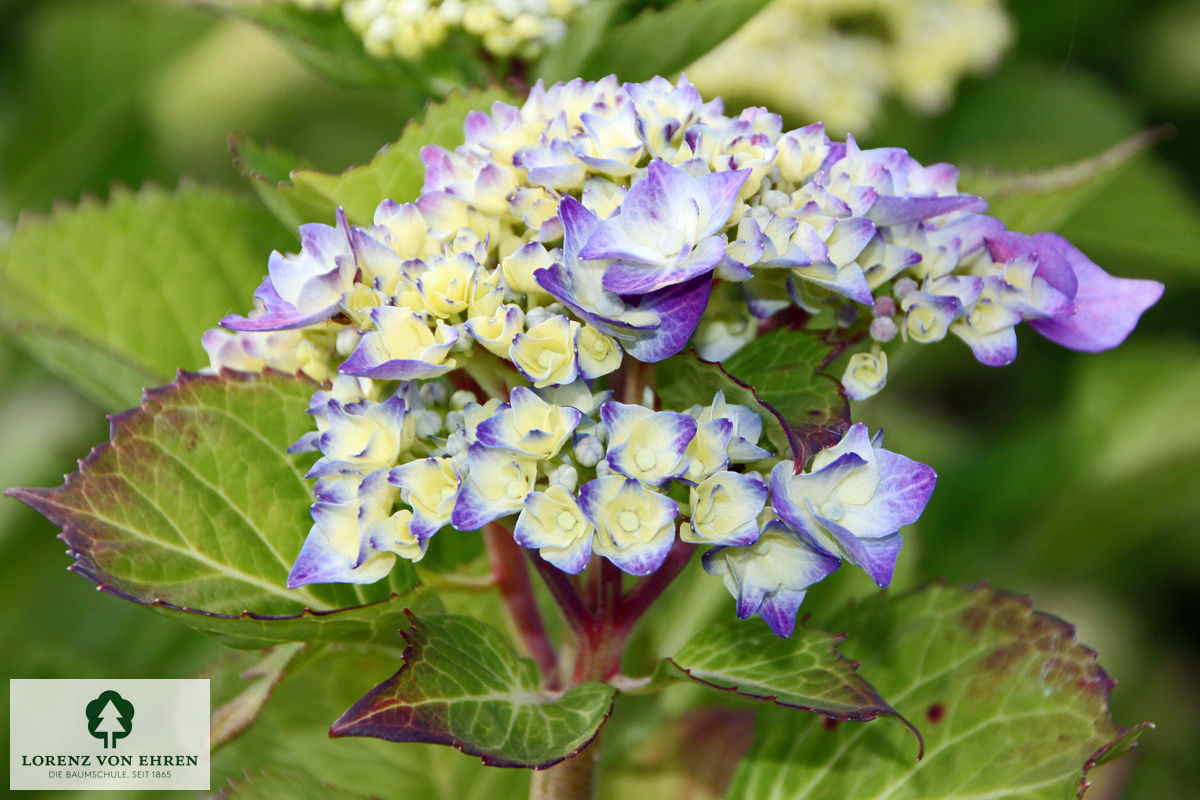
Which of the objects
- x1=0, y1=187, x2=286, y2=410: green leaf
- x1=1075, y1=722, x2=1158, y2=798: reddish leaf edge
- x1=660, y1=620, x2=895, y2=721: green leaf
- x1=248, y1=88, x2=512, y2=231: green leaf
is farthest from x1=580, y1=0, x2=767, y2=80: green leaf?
x1=1075, y1=722, x2=1158, y2=798: reddish leaf edge

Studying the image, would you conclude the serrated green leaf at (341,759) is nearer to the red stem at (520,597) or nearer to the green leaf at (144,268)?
the red stem at (520,597)

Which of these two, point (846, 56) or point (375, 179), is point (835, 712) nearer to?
point (375, 179)

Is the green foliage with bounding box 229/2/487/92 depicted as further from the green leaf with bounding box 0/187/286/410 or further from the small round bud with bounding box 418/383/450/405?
the small round bud with bounding box 418/383/450/405

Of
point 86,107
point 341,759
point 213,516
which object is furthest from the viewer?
point 86,107

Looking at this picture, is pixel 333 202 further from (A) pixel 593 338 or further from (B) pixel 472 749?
(B) pixel 472 749

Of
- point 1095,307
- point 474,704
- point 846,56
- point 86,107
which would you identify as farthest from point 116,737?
point 86,107

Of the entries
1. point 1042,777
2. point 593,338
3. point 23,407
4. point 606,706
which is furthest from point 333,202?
point 23,407
